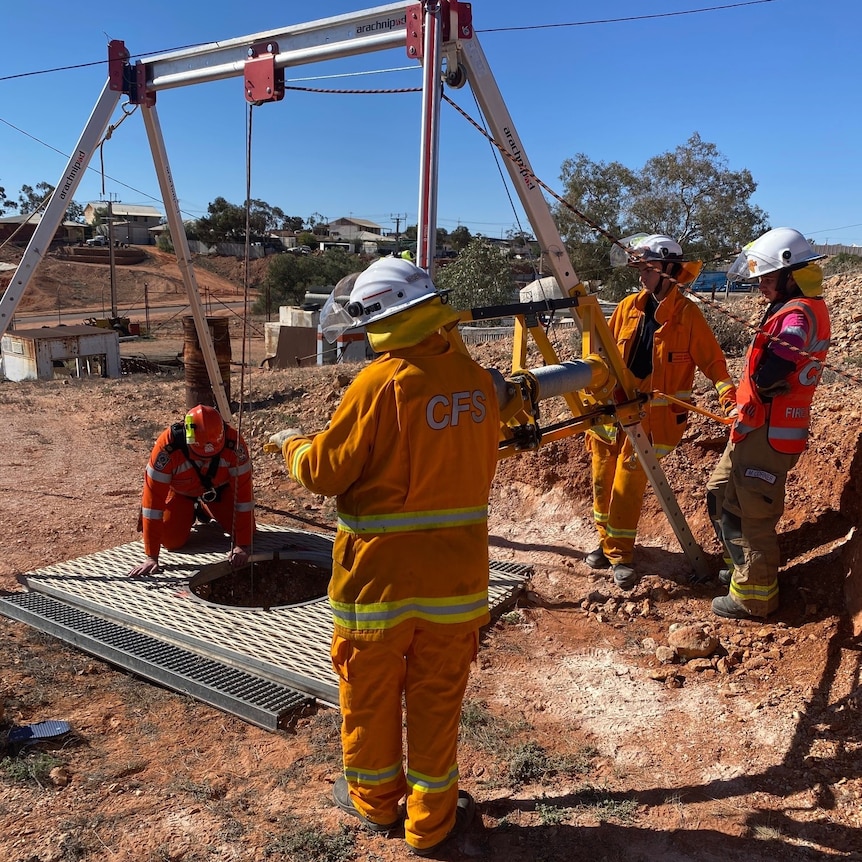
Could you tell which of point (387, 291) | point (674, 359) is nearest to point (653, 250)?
point (674, 359)

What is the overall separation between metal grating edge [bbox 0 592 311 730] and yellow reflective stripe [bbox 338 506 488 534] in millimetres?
1466

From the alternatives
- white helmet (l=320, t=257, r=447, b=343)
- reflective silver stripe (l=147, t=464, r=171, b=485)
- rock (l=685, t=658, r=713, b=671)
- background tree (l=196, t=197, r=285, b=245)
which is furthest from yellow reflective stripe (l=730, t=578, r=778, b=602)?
background tree (l=196, t=197, r=285, b=245)

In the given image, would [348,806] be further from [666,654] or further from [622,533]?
[622,533]

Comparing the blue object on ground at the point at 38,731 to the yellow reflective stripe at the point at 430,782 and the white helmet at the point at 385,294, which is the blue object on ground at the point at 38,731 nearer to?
the yellow reflective stripe at the point at 430,782

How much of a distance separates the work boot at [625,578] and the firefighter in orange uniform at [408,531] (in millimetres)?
2570

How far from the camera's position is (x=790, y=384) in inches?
156

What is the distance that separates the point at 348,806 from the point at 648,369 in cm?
331

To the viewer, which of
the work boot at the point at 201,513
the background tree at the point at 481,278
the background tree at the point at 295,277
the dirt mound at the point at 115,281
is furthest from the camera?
the dirt mound at the point at 115,281

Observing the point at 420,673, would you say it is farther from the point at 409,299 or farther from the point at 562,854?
the point at 409,299

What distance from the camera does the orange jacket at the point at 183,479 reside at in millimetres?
4953

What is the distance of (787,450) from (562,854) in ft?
8.09

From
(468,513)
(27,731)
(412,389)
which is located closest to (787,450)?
(468,513)

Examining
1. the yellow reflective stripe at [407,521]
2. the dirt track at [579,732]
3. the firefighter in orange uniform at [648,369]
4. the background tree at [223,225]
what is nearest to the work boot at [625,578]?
the firefighter in orange uniform at [648,369]

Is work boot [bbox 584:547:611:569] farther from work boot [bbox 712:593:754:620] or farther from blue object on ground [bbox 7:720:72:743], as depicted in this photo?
blue object on ground [bbox 7:720:72:743]
